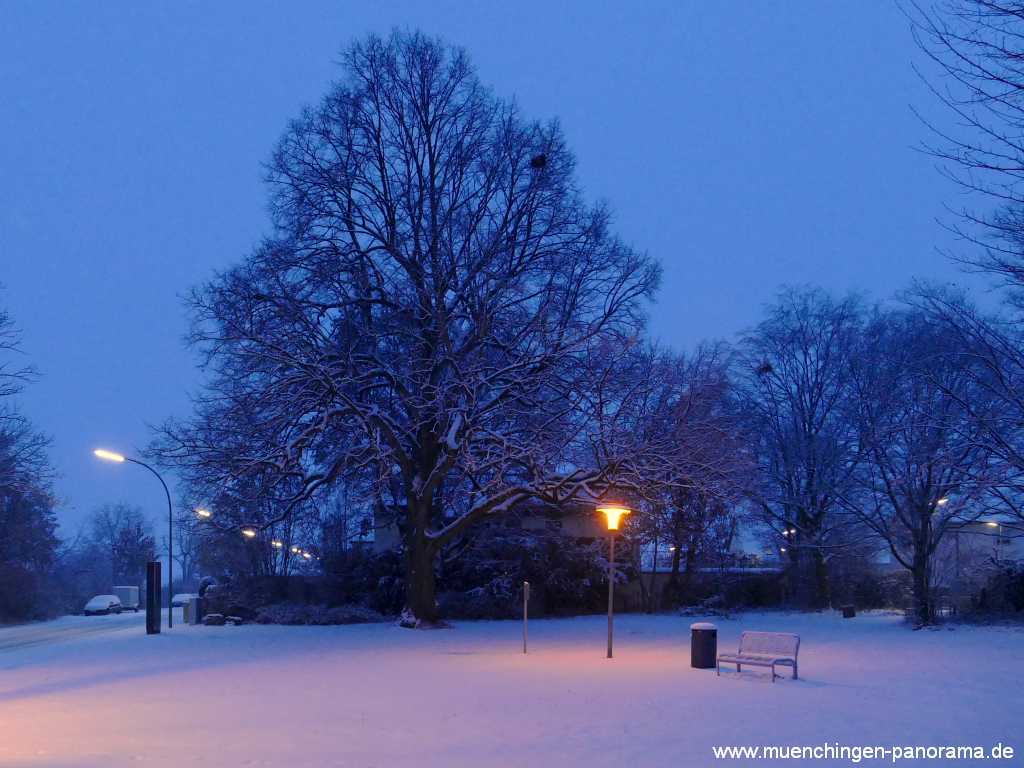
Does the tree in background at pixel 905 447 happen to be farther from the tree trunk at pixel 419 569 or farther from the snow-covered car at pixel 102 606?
the snow-covered car at pixel 102 606

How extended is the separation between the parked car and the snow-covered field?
1739 inches

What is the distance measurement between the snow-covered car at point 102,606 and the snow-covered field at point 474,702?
3568 cm

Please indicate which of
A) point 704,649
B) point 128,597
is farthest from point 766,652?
point 128,597

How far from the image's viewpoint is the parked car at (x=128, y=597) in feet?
212

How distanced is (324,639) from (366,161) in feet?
45.4

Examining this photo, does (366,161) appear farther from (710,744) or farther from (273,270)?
(710,744)

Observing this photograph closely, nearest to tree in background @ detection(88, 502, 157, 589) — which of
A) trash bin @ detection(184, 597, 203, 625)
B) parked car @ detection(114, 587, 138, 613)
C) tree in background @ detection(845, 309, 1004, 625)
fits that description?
parked car @ detection(114, 587, 138, 613)

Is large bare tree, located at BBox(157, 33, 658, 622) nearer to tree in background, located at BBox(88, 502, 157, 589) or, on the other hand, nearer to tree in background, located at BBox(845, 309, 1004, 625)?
tree in background, located at BBox(845, 309, 1004, 625)

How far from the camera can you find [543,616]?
34.9 m

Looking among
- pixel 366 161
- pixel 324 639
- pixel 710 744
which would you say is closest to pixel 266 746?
pixel 710 744

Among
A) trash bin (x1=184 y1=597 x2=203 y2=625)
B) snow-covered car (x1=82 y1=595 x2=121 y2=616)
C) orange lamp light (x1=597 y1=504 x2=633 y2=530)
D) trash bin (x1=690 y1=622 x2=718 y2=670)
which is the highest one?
orange lamp light (x1=597 y1=504 x2=633 y2=530)

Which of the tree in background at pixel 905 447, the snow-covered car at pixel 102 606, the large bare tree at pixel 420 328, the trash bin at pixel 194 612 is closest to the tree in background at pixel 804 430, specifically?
the tree in background at pixel 905 447

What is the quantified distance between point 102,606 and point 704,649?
49536mm

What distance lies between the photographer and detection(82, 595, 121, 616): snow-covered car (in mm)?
56156
